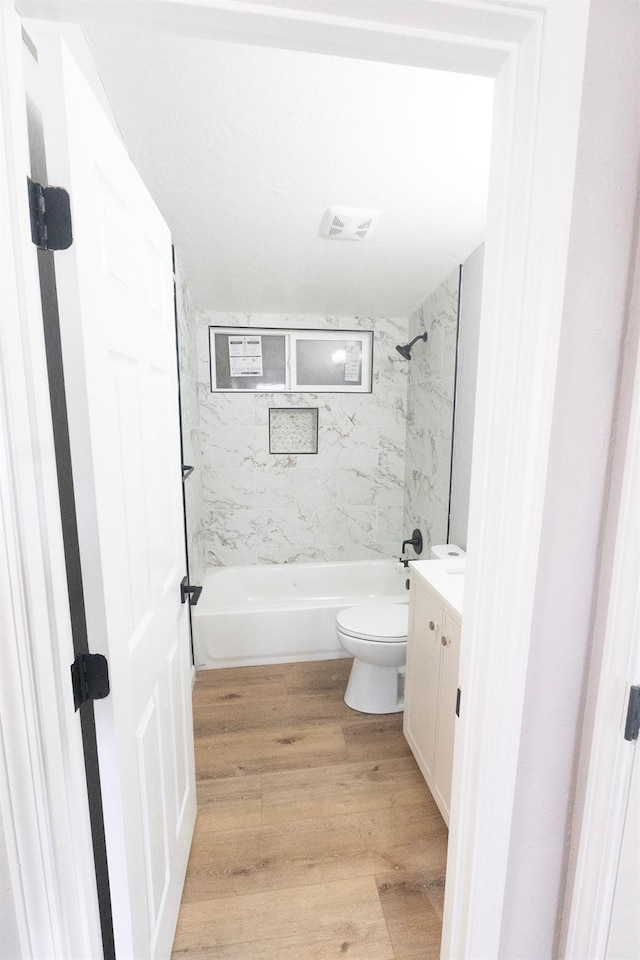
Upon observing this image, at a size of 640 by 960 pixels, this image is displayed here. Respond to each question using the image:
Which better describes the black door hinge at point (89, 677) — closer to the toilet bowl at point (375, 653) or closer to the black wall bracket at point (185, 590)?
the black wall bracket at point (185, 590)

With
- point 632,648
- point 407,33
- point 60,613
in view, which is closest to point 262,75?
point 407,33

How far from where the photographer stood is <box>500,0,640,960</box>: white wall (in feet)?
Result: 1.97

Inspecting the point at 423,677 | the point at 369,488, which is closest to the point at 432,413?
the point at 369,488

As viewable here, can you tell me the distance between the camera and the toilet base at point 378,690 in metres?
2.10

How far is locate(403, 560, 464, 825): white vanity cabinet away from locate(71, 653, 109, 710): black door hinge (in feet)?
3.36

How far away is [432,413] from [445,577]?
133cm

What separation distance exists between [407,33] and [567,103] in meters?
0.24

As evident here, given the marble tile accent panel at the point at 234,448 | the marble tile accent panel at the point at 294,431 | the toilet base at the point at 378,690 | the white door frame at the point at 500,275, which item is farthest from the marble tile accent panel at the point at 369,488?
the white door frame at the point at 500,275

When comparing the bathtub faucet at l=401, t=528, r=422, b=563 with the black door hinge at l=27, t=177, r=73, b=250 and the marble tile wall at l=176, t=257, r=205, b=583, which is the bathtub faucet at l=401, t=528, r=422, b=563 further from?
the black door hinge at l=27, t=177, r=73, b=250

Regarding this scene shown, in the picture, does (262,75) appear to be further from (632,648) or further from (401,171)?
(632,648)

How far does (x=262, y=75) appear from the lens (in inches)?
47.9

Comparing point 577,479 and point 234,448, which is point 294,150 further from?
point 234,448

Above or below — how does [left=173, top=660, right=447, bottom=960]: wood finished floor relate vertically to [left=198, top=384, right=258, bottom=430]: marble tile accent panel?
below

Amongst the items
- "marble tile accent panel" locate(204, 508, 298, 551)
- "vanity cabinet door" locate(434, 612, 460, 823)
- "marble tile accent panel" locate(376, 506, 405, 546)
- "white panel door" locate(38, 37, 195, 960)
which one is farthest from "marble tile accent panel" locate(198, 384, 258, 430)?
"vanity cabinet door" locate(434, 612, 460, 823)
